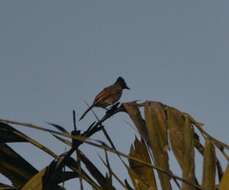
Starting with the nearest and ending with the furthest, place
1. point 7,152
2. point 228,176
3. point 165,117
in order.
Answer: point 228,176, point 7,152, point 165,117

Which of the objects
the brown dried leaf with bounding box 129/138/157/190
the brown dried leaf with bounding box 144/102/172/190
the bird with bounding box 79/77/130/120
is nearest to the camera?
the brown dried leaf with bounding box 144/102/172/190

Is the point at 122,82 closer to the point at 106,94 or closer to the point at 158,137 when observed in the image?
the point at 106,94

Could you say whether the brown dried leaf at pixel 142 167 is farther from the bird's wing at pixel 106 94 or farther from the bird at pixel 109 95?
the bird's wing at pixel 106 94

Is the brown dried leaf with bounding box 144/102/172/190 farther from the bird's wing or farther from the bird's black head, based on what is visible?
the bird's black head

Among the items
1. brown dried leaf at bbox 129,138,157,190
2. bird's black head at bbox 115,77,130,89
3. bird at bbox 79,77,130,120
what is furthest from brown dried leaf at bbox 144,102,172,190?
bird's black head at bbox 115,77,130,89

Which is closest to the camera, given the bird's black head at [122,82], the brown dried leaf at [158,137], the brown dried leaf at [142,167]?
the brown dried leaf at [158,137]

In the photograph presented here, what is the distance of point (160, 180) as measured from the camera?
1962 millimetres

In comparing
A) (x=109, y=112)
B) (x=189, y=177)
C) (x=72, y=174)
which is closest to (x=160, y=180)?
(x=189, y=177)

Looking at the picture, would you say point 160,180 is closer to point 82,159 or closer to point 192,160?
point 192,160

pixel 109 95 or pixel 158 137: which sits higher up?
pixel 109 95

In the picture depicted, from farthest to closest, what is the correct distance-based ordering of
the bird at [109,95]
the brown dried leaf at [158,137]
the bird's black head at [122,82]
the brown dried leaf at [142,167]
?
the bird's black head at [122,82] < the bird at [109,95] < the brown dried leaf at [142,167] < the brown dried leaf at [158,137]

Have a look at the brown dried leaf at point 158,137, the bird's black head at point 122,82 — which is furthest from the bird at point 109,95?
the brown dried leaf at point 158,137

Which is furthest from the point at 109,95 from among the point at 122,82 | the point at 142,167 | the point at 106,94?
the point at 142,167

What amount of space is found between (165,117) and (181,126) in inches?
4.6
